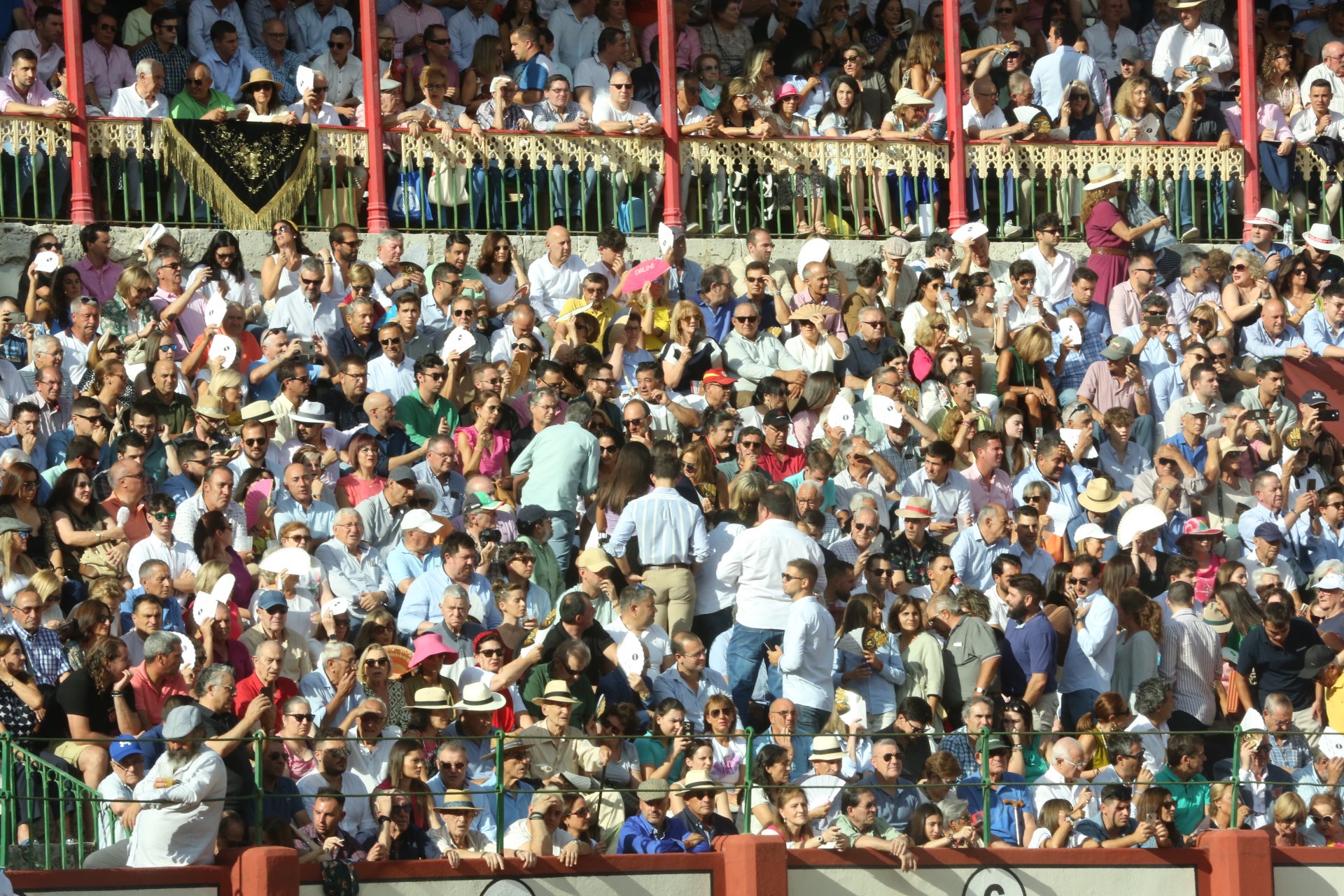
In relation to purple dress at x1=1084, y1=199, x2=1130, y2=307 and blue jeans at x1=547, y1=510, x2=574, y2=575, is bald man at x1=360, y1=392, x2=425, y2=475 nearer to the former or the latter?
blue jeans at x1=547, y1=510, x2=574, y2=575

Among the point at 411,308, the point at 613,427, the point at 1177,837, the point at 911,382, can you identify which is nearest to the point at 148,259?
the point at 411,308

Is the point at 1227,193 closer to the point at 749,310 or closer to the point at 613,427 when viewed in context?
the point at 749,310

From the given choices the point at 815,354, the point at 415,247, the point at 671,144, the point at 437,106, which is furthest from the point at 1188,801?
the point at 437,106

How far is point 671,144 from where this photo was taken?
22625 mm

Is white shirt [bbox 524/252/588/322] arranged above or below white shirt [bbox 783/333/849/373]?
above

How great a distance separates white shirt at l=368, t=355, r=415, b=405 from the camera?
63.2 feet

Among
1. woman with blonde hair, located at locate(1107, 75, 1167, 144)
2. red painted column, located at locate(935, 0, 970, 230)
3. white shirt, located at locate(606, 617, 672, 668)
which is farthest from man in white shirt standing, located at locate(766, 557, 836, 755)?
woman with blonde hair, located at locate(1107, 75, 1167, 144)

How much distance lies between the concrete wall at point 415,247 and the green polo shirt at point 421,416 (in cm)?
259

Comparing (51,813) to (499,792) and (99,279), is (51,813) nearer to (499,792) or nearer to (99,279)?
(499,792)

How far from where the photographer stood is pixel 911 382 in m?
20.1

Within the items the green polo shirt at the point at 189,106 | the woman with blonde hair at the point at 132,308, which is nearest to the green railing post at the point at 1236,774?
the woman with blonde hair at the point at 132,308

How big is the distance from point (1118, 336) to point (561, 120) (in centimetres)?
468

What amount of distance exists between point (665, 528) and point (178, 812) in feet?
13.9

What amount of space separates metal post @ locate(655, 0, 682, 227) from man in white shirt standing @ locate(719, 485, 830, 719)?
17.4ft
